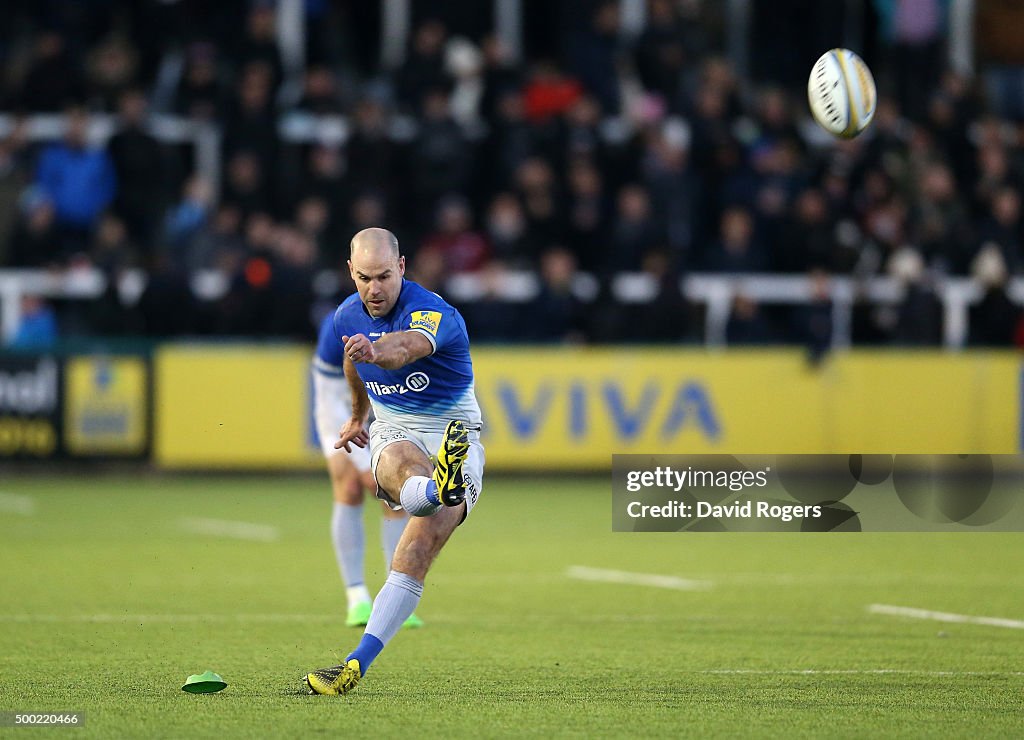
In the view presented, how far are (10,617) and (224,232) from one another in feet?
34.8

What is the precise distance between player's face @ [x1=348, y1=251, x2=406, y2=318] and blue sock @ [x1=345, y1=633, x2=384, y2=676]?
1.47 metres

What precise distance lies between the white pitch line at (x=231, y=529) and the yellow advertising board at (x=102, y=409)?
3.77 m

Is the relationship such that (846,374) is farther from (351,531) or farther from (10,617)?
(10,617)

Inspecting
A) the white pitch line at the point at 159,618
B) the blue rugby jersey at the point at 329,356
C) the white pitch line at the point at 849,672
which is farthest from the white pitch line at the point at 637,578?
the white pitch line at the point at 849,672

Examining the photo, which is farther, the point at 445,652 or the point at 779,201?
the point at 779,201

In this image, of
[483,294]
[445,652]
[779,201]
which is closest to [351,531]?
[445,652]

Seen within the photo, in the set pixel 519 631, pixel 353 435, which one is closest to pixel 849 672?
pixel 519 631

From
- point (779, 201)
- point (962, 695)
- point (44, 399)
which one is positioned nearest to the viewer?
point (962, 695)

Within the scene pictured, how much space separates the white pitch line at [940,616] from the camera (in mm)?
10891

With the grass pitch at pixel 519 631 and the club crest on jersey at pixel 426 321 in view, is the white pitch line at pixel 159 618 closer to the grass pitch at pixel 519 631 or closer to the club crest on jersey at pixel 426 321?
the grass pitch at pixel 519 631

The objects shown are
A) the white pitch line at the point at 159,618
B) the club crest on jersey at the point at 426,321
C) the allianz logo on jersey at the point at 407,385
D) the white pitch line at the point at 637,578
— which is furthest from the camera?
the white pitch line at the point at 637,578

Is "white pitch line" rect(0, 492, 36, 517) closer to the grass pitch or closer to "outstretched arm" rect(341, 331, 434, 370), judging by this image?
the grass pitch

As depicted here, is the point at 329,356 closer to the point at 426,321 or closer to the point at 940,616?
the point at 426,321

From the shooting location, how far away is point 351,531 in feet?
36.8
